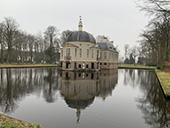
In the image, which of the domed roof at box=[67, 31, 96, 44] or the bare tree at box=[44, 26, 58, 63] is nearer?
the domed roof at box=[67, 31, 96, 44]

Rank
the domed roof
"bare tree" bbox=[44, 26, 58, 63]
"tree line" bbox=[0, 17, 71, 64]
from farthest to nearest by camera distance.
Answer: "bare tree" bbox=[44, 26, 58, 63] → "tree line" bbox=[0, 17, 71, 64] → the domed roof

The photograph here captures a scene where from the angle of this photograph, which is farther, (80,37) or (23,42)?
(23,42)

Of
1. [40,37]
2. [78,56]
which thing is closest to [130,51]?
[40,37]

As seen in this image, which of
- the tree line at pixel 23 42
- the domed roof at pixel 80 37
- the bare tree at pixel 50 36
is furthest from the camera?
the bare tree at pixel 50 36

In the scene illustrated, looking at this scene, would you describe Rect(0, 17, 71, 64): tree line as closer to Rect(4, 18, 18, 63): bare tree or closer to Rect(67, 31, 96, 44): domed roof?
Rect(4, 18, 18, 63): bare tree

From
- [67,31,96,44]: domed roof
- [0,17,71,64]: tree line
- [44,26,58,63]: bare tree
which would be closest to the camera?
[67,31,96,44]: domed roof

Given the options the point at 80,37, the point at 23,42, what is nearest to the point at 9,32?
the point at 23,42

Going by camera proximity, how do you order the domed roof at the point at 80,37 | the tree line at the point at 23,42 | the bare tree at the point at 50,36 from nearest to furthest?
the domed roof at the point at 80,37 → the tree line at the point at 23,42 → the bare tree at the point at 50,36

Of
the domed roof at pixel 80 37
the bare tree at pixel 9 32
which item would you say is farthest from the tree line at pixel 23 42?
the domed roof at pixel 80 37

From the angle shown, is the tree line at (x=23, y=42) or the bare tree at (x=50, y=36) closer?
the tree line at (x=23, y=42)

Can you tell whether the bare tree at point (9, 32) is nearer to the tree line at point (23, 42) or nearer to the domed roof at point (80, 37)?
the tree line at point (23, 42)

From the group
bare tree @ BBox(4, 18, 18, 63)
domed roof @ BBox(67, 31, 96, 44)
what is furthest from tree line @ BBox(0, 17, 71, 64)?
domed roof @ BBox(67, 31, 96, 44)

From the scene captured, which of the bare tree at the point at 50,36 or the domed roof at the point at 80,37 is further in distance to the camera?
the bare tree at the point at 50,36

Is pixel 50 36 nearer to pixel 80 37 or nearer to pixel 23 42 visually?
pixel 23 42
